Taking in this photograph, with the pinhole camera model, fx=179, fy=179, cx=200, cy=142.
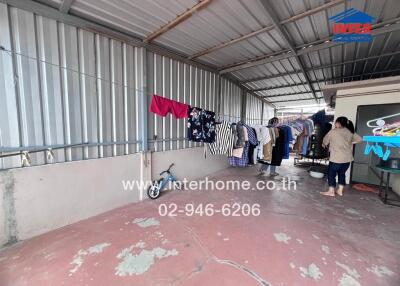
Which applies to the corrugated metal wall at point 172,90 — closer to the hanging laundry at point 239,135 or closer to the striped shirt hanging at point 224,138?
the striped shirt hanging at point 224,138

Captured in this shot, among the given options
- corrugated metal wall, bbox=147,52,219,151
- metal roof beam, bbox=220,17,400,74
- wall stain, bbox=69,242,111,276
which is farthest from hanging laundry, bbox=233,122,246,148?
wall stain, bbox=69,242,111,276

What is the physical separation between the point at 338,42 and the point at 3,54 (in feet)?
16.3

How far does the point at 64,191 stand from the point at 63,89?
1.46 metres

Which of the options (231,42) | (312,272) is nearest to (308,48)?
(231,42)

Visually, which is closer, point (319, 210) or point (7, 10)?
point (7, 10)

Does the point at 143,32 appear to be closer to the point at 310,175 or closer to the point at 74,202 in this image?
the point at 74,202

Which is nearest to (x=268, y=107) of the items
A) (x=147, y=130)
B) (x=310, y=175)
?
(x=310, y=175)

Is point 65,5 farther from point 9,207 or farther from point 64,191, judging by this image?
point 9,207

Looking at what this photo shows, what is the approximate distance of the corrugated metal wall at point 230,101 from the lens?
231 inches

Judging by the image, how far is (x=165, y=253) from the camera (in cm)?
206

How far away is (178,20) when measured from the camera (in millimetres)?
2758

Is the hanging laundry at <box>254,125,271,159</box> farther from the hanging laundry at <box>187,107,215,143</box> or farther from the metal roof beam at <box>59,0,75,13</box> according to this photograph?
the metal roof beam at <box>59,0,75,13</box>

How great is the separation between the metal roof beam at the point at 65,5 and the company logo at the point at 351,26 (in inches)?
146

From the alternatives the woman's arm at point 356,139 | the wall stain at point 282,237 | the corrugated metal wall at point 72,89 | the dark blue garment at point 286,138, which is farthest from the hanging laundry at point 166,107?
the woman's arm at point 356,139
